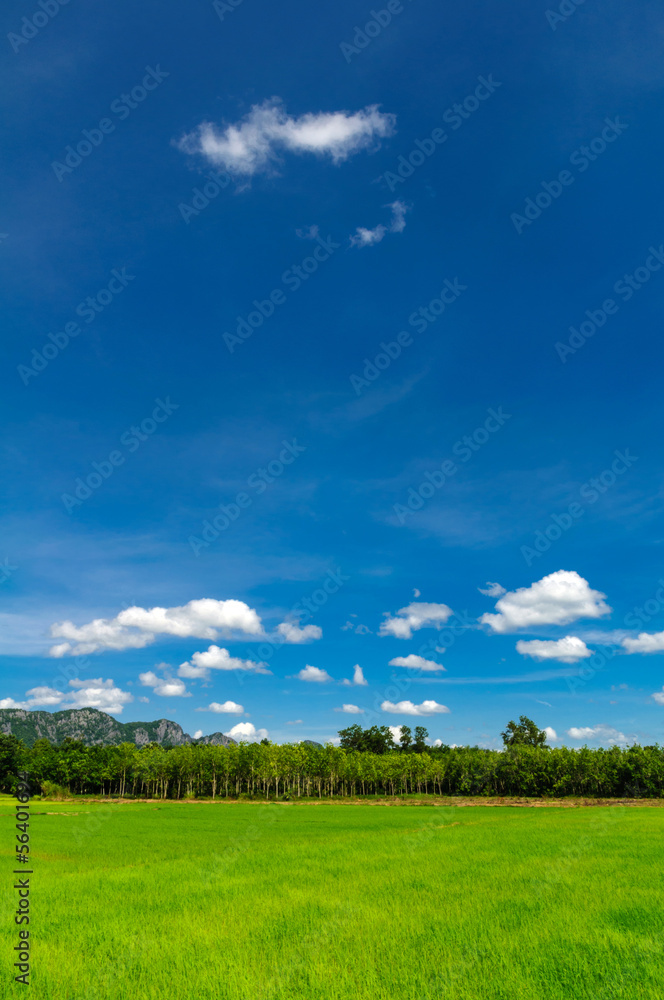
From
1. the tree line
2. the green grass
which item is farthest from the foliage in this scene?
the green grass

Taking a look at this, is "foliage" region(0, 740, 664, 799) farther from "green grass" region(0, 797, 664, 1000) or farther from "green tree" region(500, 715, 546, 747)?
"green grass" region(0, 797, 664, 1000)

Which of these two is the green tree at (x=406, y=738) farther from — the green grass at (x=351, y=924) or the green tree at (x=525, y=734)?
the green grass at (x=351, y=924)

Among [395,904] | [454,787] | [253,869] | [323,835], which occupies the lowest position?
[454,787]

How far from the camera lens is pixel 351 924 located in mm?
12820

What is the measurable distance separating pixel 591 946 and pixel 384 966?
411cm

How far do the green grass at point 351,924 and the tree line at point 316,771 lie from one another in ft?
273

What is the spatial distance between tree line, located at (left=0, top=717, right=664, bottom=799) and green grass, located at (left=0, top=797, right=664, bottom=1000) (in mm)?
83201

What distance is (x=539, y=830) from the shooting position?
35219 millimetres

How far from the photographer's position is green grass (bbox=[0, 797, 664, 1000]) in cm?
915

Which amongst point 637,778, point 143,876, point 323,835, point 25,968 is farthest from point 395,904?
point 637,778

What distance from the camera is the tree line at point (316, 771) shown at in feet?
324

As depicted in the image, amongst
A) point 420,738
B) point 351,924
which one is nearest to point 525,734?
point 420,738

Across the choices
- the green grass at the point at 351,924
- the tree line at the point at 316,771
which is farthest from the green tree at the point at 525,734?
the green grass at the point at 351,924

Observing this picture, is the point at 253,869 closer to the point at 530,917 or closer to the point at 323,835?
the point at 530,917
